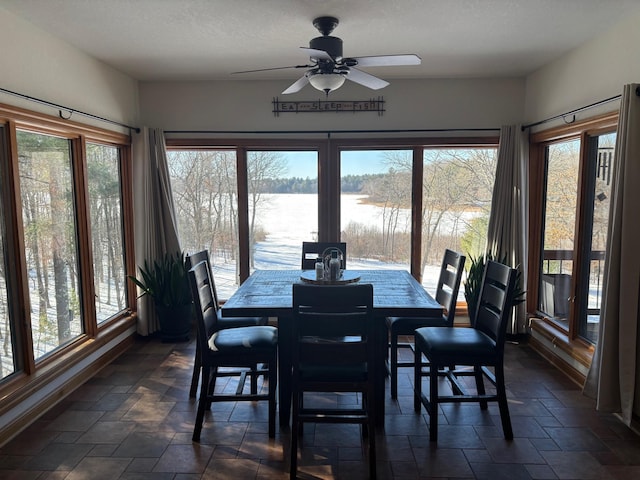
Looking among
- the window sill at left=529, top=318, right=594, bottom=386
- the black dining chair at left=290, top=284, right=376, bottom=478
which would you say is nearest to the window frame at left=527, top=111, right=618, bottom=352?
the window sill at left=529, top=318, right=594, bottom=386

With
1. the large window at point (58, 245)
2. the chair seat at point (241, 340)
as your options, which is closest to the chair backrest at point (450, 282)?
the chair seat at point (241, 340)

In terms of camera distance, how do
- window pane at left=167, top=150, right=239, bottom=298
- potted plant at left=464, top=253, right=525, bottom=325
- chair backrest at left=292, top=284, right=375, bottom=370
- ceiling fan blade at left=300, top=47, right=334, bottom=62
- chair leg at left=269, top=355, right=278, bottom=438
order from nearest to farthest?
chair backrest at left=292, top=284, right=375, bottom=370 → ceiling fan blade at left=300, top=47, right=334, bottom=62 → chair leg at left=269, top=355, right=278, bottom=438 → potted plant at left=464, top=253, right=525, bottom=325 → window pane at left=167, top=150, right=239, bottom=298

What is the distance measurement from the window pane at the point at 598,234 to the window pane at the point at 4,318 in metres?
3.90

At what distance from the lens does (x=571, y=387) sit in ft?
10.9

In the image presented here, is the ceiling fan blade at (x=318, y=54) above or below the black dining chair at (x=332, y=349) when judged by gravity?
above

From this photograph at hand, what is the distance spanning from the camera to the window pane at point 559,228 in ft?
12.4

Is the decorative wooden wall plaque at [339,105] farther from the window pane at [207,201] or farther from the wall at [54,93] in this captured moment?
the wall at [54,93]

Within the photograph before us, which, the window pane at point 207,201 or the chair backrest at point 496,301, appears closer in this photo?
the chair backrest at point 496,301

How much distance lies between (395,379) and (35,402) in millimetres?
2366

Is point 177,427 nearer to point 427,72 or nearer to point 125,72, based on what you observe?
point 125,72

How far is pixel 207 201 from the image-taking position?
4672 mm

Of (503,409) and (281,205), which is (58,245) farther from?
(503,409)

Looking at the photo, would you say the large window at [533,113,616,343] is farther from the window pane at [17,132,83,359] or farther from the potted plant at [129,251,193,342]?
the window pane at [17,132,83,359]

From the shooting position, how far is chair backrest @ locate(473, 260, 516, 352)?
2.58 meters
